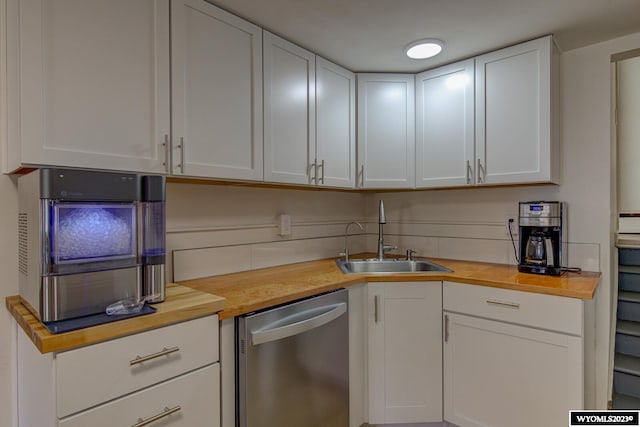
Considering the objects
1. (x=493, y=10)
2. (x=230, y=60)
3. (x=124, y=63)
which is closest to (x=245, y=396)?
(x=124, y=63)

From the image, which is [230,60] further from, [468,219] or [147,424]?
[468,219]

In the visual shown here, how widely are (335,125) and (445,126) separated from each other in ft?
2.18

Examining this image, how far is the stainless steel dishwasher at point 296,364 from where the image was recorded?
127cm

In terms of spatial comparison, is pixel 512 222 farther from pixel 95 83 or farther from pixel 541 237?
pixel 95 83

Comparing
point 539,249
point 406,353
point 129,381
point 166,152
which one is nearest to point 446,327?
point 406,353

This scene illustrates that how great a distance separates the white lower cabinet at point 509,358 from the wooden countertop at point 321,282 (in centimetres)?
4

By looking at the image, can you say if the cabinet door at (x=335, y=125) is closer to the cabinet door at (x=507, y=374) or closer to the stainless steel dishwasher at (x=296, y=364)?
the stainless steel dishwasher at (x=296, y=364)

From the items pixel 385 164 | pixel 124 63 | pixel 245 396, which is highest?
pixel 124 63

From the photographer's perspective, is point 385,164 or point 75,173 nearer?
point 75,173

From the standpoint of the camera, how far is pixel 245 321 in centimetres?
127

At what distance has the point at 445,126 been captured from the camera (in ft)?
7.02

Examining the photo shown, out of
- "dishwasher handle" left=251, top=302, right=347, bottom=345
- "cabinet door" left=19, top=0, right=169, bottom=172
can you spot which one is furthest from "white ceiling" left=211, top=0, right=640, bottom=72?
"dishwasher handle" left=251, top=302, right=347, bottom=345

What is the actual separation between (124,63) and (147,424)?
46.1 inches

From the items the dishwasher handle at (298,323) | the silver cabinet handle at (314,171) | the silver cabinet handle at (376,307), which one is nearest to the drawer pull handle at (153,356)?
the dishwasher handle at (298,323)
